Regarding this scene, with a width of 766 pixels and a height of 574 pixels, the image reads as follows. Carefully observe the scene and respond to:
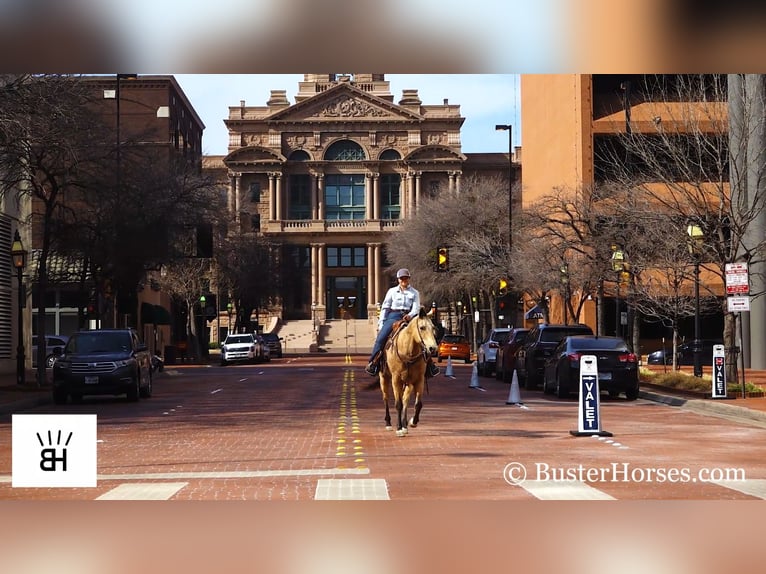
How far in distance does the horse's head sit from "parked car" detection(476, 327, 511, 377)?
2510cm

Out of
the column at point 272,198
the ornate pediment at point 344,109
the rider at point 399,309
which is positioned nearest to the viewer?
the rider at point 399,309

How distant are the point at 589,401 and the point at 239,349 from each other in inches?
1794

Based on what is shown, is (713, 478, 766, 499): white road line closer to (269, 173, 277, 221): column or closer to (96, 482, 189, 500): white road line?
(96, 482, 189, 500): white road line

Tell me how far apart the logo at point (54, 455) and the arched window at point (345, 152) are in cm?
10958

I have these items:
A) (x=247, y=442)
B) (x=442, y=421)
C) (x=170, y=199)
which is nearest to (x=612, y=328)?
(x=170, y=199)

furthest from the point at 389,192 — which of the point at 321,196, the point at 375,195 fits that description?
the point at 321,196

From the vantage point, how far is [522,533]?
1077cm

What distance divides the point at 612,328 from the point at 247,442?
4725 cm

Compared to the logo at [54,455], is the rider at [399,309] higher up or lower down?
higher up

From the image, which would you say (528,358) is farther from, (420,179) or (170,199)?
(420,179)

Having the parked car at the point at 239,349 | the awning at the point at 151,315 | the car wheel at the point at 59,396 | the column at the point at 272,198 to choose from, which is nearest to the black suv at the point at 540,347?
the car wheel at the point at 59,396

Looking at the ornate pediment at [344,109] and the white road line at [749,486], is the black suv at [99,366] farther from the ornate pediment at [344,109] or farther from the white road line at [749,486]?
the ornate pediment at [344,109]

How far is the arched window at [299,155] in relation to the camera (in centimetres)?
12750
